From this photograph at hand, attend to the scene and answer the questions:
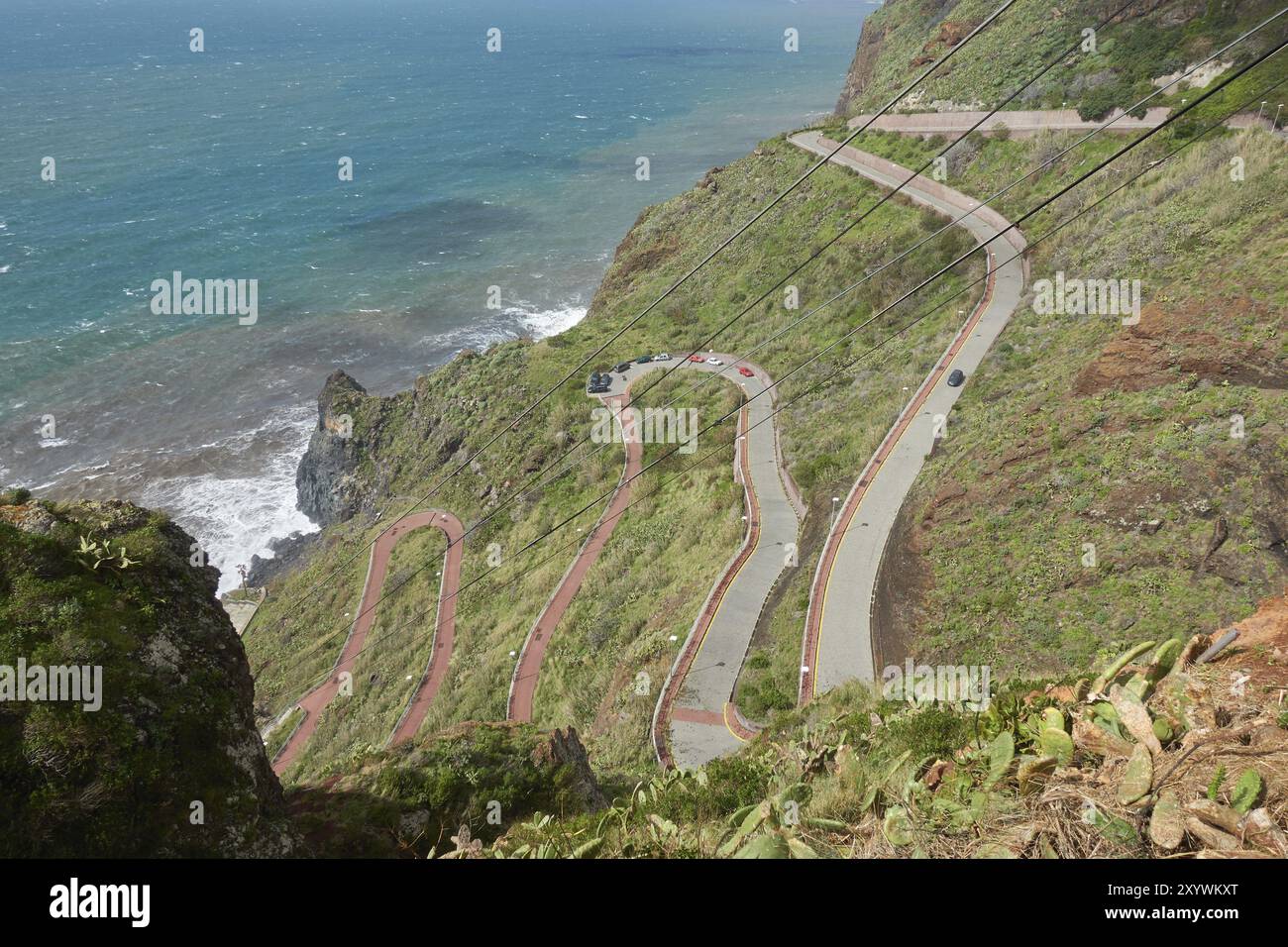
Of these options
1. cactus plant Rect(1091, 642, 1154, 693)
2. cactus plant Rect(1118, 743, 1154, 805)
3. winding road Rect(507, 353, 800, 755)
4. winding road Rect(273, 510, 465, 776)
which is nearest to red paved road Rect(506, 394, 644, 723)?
winding road Rect(507, 353, 800, 755)

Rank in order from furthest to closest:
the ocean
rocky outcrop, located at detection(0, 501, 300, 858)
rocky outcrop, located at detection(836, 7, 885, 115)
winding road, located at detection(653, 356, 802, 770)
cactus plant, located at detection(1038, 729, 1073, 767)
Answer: rocky outcrop, located at detection(836, 7, 885, 115) → the ocean → winding road, located at detection(653, 356, 802, 770) → rocky outcrop, located at detection(0, 501, 300, 858) → cactus plant, located at detection(1038, 729, 1073, 767)

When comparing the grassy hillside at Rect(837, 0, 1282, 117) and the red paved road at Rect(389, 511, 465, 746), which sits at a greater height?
the grassy hillside at Rect(837, 0, 1282, 117)

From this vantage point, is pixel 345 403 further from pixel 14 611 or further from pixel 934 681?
pixel 934 681

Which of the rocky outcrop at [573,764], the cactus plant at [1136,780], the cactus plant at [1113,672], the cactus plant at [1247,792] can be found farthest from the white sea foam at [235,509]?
the cactus plant at [1247,792]

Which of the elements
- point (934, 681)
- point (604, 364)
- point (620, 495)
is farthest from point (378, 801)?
point (604, 364)

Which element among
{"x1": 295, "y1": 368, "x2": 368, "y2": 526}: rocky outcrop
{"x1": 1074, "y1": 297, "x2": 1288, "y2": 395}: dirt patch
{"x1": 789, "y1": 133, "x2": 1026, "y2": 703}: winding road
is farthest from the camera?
{"x1": 295, "y1": 368, "x2": 368, "y2": 526}: rocky outcrop

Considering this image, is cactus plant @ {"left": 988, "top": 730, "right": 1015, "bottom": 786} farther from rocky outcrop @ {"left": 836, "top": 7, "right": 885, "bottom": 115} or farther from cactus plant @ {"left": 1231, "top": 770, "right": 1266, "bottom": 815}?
rocky outcrop @ {"left": 836, "top": 7, "right": 885, "bottom": 115}

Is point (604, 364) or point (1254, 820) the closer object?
point (1254, 820)

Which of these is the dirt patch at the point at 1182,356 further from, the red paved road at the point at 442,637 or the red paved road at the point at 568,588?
the red paved road at the point at 442,637
